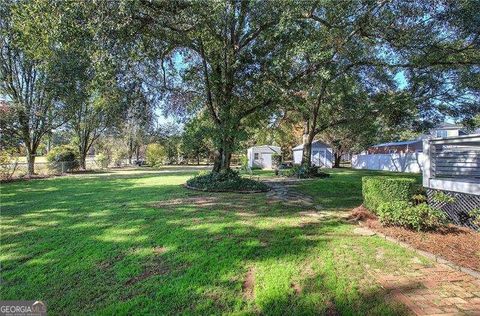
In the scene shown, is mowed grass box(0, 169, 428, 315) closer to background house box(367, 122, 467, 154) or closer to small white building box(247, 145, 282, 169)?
background house box(367, 122, 467, 154)

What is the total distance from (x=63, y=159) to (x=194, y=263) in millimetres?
20421

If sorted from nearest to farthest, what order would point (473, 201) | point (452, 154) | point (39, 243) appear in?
point (39, 243)
point (473, 201)
point (452, 154)

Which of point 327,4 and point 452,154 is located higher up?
point 327,4

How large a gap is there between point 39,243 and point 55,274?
4.23 ft

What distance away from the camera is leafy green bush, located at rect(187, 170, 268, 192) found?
972cm

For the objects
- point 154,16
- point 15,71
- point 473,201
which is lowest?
point 473,201

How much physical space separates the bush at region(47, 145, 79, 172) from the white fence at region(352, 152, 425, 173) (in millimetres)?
22621

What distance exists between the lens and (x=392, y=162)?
20969 mm

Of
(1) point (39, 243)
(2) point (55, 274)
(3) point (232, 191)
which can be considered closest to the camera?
(2) point (55, 274)

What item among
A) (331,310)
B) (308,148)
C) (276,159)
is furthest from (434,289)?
(276,159)

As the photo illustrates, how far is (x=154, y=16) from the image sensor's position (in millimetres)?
6961

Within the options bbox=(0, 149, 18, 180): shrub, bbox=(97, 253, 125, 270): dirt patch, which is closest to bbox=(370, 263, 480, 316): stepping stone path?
bbox=(97, 253, 125, 270): dirt patch

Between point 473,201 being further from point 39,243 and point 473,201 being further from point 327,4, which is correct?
point 39,243

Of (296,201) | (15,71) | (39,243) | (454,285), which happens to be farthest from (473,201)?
(15,71)
